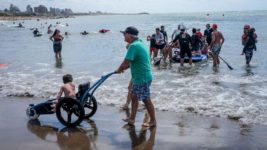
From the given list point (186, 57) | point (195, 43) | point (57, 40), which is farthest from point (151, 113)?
point (57, 40)

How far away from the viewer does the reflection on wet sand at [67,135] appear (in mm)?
5558

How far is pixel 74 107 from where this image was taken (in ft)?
21.1

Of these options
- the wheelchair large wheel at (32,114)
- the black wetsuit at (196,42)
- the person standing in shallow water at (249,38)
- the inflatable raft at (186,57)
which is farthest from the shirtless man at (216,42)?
the wheelchair large wheel at (32,114)

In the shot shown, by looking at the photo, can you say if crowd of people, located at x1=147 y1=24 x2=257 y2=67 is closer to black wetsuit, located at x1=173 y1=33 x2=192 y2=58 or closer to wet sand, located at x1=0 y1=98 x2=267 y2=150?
black wetsuit, located at x1=173 y1=33 x2=192 y2=58

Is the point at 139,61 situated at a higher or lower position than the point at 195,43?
higher

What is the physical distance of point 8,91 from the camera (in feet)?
33.1

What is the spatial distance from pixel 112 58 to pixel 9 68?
18.7 ft

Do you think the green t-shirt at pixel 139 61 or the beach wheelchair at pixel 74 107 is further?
the beach wheelchair at pixel 74 107

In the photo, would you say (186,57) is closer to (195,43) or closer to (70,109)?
(195,43)

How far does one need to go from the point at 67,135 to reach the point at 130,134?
1063 mm

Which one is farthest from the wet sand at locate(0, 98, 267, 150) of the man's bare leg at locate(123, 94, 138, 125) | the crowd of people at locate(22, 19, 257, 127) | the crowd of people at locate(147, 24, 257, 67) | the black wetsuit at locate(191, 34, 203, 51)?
the black wetsuit at locate(191, 34, 203, 51)

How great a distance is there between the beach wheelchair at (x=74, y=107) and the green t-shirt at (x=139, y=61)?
514mm

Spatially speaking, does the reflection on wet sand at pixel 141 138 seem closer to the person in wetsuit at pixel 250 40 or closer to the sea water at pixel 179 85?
the sea water at pixel 179 85

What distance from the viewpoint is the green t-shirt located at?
5855 millimetres
